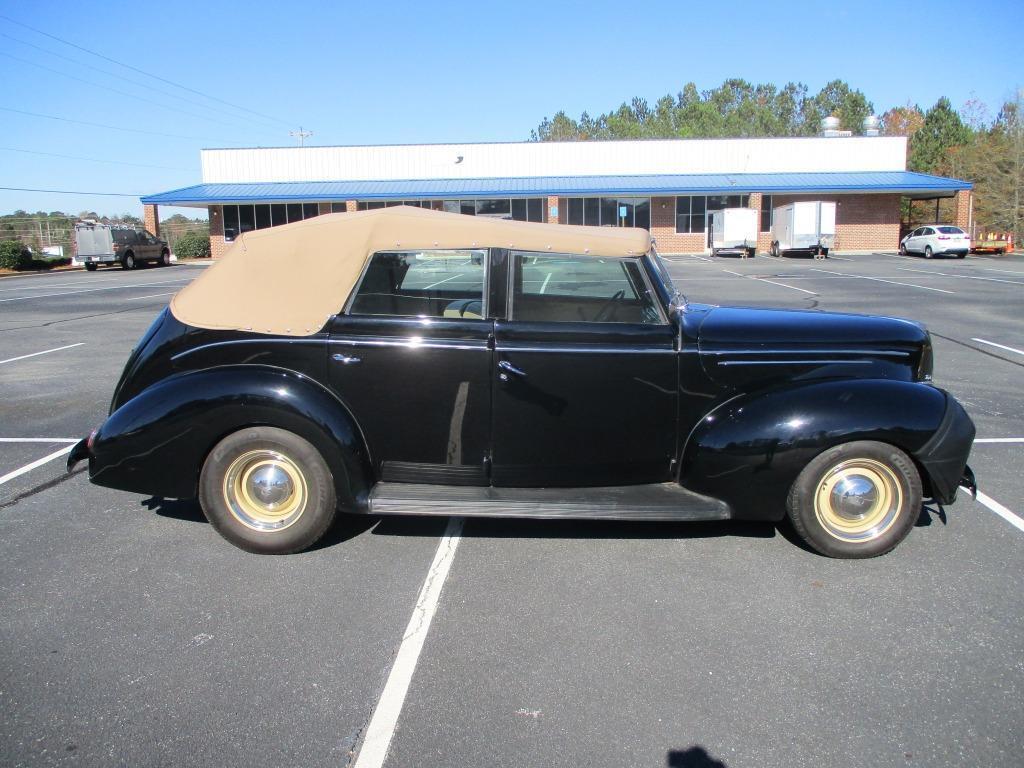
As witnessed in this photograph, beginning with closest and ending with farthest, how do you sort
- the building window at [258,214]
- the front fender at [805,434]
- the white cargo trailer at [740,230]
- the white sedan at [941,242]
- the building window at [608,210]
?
the front fender at [805,434] → the white sedan at [941,242] → the white cargo trailer at [740,230] → the building window at [608,210] → the building window at [258,214]

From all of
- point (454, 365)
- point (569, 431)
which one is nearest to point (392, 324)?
point (454, 365)

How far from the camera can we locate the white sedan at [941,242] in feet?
117

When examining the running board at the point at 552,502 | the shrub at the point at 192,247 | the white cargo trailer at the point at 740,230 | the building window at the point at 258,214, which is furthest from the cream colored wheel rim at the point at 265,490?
the shrub at the point at 192,247

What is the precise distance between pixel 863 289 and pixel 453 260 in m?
18.6

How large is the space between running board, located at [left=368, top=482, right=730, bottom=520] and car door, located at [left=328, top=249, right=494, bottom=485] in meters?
0.14

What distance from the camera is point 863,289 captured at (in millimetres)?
20203

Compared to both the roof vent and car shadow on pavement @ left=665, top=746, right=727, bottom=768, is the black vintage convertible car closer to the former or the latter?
car shadow on pavement @ left=665, top=746, right=727, bottom=768

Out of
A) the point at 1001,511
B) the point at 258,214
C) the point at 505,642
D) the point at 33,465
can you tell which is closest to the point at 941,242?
the point at 258,214

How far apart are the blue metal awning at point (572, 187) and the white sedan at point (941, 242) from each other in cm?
364

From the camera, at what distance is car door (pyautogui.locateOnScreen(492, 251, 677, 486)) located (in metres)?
4.13

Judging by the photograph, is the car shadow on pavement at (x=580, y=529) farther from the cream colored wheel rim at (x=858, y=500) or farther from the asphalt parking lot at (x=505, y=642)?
the cream colored wheel rim at (x=858, y=500)

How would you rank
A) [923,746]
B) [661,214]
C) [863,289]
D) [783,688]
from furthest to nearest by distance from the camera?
[661,214] → [863,289] → [783,688] → [923,746]

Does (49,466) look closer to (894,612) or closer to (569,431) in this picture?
(569,431)

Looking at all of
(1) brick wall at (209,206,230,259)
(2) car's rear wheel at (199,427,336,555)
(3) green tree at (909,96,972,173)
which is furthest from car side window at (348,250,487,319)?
(3) green tree at (909,96,972,173)
